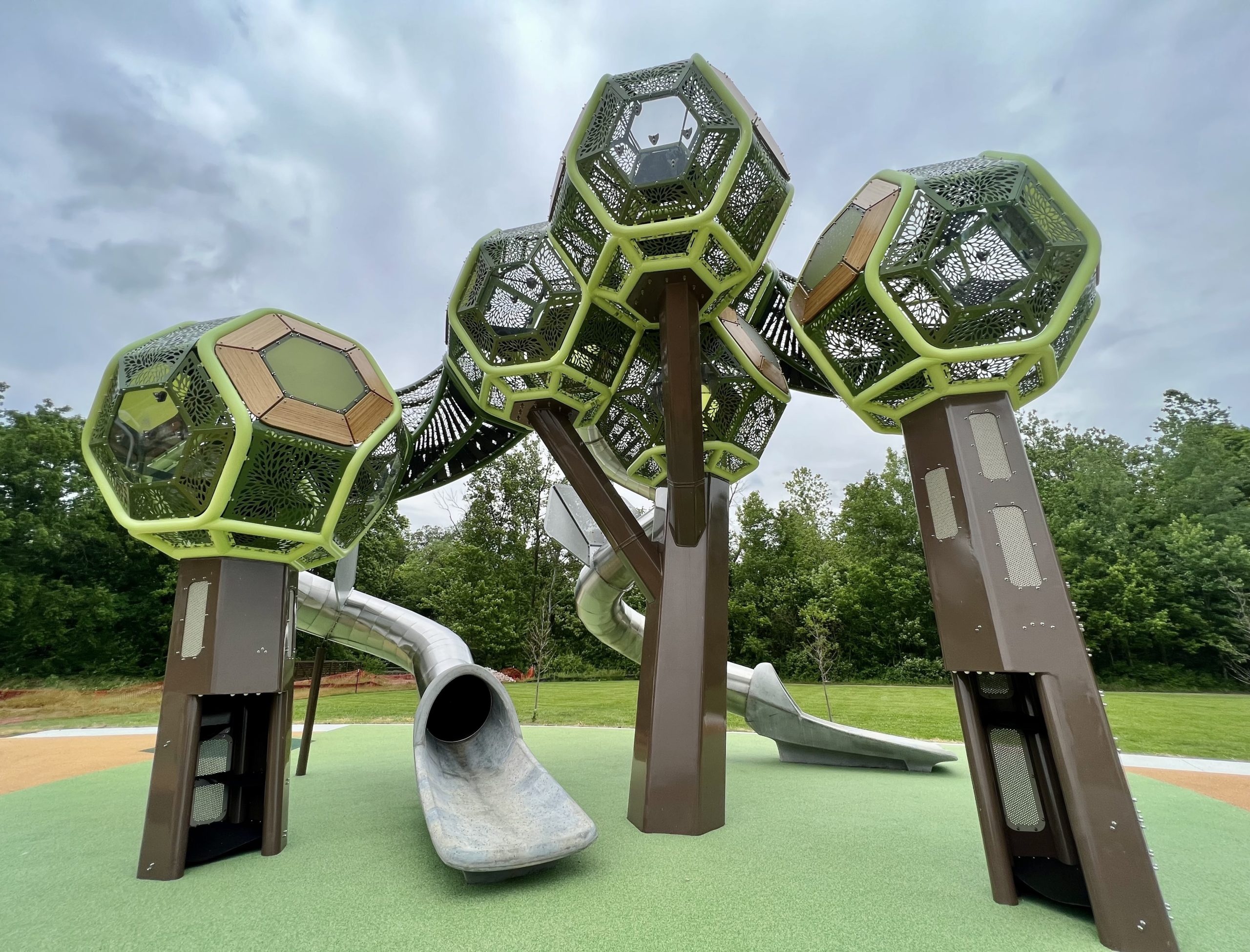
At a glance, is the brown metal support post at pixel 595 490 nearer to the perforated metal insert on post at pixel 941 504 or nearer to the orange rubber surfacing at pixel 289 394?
the orange rubber surfacing at pixel 289 394

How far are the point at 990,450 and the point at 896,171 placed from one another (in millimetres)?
2053

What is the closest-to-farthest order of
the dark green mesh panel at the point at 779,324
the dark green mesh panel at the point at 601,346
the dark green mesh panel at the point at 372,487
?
the dark green mesh panel at the point at 372,487, the dark green mesh panel at the point at 601,346, the dark green mesh panel at the point at 779,324

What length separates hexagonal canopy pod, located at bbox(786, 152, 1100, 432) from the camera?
3.72 metres

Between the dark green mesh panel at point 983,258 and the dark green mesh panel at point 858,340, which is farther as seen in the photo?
the dark green mesh panel at point 858,340

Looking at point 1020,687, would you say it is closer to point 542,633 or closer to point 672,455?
point 672,455

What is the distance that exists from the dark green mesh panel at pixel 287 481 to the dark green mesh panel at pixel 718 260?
3170 mm

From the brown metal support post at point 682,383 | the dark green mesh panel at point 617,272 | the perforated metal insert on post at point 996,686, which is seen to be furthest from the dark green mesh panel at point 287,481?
the perforated metal insert on post at point 996,686

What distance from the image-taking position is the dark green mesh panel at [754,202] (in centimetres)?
446

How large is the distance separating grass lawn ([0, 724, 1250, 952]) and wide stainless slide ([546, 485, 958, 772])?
1.76 m

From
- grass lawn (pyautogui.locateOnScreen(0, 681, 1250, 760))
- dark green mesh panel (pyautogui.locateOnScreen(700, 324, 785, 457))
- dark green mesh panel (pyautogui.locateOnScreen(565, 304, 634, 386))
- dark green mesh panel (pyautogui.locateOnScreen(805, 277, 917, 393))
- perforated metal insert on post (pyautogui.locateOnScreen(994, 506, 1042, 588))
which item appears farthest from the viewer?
grass lawn (pyautogui.locateOnScreen(0, 681, 1250, 760))

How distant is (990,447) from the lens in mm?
3779

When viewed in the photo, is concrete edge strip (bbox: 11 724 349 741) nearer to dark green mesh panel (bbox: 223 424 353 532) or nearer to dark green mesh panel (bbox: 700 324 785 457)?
dark green mesh panel (bbox: 223 424 353 532)

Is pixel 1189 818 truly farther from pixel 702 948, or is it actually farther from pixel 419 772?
pixel 419 772

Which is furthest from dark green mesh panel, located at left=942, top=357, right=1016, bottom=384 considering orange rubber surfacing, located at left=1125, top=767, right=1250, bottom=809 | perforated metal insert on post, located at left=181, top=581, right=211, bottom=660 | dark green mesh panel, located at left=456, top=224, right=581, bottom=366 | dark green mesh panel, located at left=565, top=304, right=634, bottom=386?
orange rubber surfacing, located at left=1125, top=767, right=1250, bottom=809
